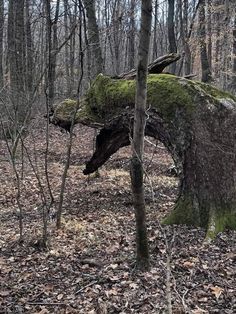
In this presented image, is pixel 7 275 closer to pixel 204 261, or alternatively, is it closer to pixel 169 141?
pixel 204 261

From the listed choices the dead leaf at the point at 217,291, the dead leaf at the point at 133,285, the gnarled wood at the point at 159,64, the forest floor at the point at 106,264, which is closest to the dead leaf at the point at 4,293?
the forest floor at the point at 106,264

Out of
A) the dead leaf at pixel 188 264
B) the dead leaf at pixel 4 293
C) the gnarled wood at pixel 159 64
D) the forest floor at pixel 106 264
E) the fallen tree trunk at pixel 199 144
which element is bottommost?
the dead leaf at pixel 4 293

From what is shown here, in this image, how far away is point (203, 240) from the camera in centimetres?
513

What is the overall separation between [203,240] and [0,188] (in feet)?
16.2

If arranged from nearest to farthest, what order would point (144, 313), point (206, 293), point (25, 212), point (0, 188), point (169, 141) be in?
point (144, 313), point (206, 293), point (169, 141), point (25, 212), point (0, 188)

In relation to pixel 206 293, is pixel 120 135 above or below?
above

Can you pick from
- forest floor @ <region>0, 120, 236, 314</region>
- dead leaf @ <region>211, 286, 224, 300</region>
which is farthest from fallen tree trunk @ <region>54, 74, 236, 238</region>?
dead leaf @ <region>211, 286, 224, 300</region>

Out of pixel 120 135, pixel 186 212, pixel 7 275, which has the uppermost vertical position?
pixel 120 135

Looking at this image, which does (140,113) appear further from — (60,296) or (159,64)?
(159,64)

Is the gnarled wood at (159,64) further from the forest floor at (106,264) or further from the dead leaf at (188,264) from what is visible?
the dead leaf at (188,264)

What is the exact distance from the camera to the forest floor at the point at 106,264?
12.7 ft

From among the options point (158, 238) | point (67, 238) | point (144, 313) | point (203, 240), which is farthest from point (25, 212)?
point (144, 313)

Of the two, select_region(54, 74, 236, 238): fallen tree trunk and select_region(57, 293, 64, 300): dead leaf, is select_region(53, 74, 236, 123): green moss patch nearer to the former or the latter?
select_region(54, 74, 236, 238): fallen tree trunk

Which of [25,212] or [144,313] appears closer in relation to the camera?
[144,313]
